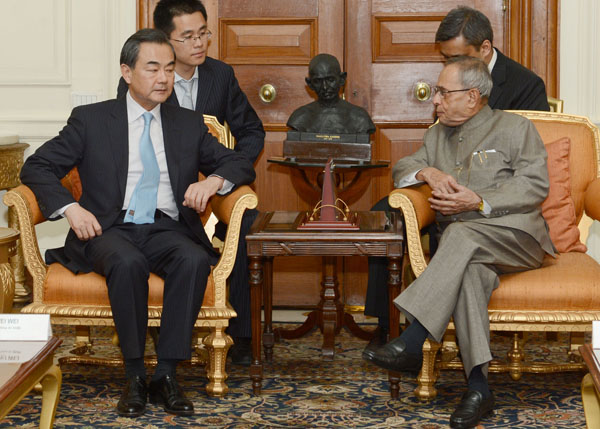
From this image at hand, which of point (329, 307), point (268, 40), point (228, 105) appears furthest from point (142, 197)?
point (268, 40)

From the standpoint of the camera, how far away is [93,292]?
3.49 meters

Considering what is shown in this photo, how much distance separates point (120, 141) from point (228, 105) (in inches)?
34.7

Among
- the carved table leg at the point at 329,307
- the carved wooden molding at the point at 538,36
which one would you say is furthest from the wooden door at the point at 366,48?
the carved table leg at the point at 329,307

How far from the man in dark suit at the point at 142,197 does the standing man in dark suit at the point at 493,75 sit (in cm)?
77

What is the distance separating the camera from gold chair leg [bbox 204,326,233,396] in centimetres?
356

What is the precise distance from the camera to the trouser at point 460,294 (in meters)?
3.33

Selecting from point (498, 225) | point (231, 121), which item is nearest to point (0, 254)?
point (231, 121)

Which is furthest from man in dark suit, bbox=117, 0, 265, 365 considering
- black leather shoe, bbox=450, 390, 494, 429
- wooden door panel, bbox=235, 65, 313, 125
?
black leather shoe, bbox=450, 390, 494, 429

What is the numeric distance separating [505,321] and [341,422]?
0.72 m

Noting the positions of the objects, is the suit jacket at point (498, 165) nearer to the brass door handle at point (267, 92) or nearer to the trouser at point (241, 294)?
the trouser at point (241, 294)

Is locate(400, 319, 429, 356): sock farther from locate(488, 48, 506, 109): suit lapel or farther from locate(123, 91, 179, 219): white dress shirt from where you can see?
locate(488, 48, 506, 109): suit lapel

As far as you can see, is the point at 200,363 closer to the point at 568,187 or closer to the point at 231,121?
the point at 231,121

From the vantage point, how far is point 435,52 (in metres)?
5.06

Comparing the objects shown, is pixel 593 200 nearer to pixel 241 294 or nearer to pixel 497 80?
pixel 497 80
